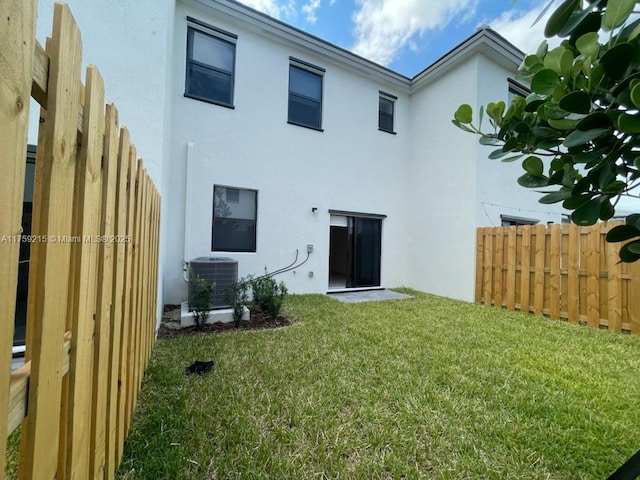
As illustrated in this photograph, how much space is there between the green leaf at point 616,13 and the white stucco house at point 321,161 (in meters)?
4.84

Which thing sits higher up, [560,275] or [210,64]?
[210,64]

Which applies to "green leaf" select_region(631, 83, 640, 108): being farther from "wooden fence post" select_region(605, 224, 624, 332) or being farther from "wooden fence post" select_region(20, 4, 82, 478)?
"wooden fence post" select_region(605, 224, 624, 332)

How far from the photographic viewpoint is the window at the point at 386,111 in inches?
310

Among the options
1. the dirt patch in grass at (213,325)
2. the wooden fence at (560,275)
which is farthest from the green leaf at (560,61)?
the wooden fence at (560,275)

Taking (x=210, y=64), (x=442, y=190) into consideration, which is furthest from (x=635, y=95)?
(x=442, y=190)

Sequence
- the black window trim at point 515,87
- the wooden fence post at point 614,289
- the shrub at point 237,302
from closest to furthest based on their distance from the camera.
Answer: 1. the shrub at point 237,302
2. the wooden fence post at point 614,289
3. the black window trim at point 515,87

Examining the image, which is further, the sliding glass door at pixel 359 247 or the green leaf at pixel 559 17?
the sliding glass door at pixel 359 247

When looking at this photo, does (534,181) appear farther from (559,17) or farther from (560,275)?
(560,275)

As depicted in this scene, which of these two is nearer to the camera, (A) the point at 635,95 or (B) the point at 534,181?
(A) the point at 635,95

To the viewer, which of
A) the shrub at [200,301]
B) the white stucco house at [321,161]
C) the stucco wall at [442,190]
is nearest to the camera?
the shrub at [200,301]

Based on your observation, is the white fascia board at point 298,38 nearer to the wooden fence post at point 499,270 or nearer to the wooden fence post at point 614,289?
the wooden fence post at point 499,270

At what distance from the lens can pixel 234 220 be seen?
5.93 m

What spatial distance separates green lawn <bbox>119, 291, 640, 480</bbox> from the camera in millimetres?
1620

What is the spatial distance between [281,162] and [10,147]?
6.07 m
